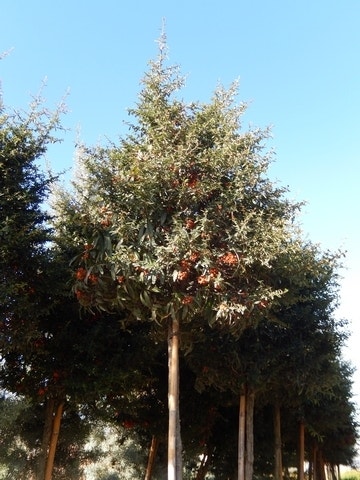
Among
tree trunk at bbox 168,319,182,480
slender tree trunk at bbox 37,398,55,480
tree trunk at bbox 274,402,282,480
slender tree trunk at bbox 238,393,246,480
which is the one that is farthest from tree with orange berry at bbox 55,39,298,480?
tree trunk at bbox 274,402,282,480

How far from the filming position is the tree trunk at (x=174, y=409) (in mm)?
6047

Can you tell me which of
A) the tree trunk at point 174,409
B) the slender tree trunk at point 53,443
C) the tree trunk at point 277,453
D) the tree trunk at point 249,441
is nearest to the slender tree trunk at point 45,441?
the slender tree trunk at point 53,443

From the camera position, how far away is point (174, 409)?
6258 millimetres

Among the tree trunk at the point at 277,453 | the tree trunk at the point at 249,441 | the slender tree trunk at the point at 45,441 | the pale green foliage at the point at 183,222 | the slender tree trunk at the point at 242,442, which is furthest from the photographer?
the tree trunk at the point at 277,453

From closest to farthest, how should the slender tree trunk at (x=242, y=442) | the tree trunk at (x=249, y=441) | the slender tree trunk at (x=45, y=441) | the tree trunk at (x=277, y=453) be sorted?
the slender tree trunk at (x=45, y=441)
the slender tree trunk at (x=242, y=442)
the tree trunk at (x=249, y=441)
the tree trunk at (x=277, y=453)

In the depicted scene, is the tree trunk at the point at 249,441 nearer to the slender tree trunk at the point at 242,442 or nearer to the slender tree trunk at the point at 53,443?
the slender tree trunk at the point at 242,442

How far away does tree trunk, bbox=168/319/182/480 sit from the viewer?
6.05m

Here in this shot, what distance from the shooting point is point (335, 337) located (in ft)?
35.0

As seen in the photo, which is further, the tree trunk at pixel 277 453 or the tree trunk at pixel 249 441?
the tree trunk at pixel 277 453

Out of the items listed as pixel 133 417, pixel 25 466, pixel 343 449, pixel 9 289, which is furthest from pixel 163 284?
pixel 343 449

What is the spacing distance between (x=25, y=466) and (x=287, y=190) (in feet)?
49.1

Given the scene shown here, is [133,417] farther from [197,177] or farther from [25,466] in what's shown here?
[197,177]

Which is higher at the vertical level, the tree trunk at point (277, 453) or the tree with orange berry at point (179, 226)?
the tree with orange berry at point (179, 226)

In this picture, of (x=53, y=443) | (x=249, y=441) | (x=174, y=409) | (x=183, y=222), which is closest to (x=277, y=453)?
(x=249, y=441)
